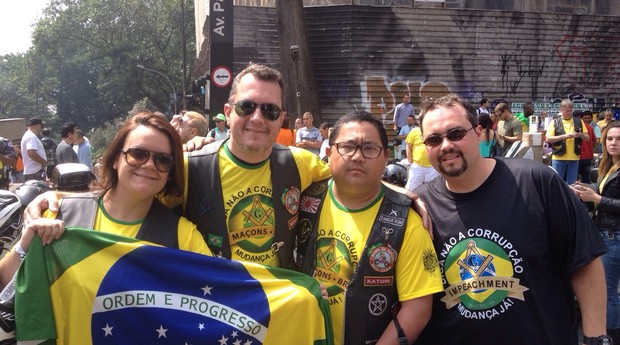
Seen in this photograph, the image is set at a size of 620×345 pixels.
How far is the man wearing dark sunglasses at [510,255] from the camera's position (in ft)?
9.71

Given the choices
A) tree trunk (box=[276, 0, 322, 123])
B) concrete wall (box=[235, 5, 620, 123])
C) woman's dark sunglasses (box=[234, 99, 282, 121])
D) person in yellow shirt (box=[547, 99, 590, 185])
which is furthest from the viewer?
concrete wall (box=[235, 5, 620, 123])

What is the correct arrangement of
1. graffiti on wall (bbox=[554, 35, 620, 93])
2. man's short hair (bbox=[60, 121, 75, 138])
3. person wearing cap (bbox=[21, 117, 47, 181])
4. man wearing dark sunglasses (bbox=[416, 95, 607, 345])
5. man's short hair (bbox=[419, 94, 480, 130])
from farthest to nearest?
graffiti on wall (bbox=[554, 35, 620, 93])
man's short hair (bbox=[60, 121, 75, 138])
person wearing cap (bbox=[21, 117, 47, 181])
man's short hair (bbox=[419, 94, 480, 130])
man wearing dark sunglasses (bbox=[416, 95, 607, 345])

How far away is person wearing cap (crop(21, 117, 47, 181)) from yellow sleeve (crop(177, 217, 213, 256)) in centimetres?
1050

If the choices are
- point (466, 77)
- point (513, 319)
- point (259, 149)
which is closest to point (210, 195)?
point (259, 149)

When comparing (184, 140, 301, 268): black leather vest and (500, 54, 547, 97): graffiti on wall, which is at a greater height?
(500, 54, 547, 97): graffiti on wall

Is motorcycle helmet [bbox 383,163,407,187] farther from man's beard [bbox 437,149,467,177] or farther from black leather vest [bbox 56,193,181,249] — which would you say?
black leather vest [bbox 56,193,181,249]

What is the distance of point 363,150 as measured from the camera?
10.2 ft

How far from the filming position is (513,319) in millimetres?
2949

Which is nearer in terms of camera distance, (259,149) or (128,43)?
(259,149)

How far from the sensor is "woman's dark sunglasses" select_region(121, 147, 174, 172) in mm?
3012

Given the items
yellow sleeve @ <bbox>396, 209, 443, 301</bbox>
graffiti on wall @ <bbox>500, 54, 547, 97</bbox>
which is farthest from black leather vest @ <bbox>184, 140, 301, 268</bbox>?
graffiti on wall @ <bbox>500, 54, 547, 97</bbox>

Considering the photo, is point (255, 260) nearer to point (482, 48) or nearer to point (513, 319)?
point (513, 319)

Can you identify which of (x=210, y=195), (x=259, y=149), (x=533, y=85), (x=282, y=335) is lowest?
(x=282, y=335)

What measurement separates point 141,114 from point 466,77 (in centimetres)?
1862
